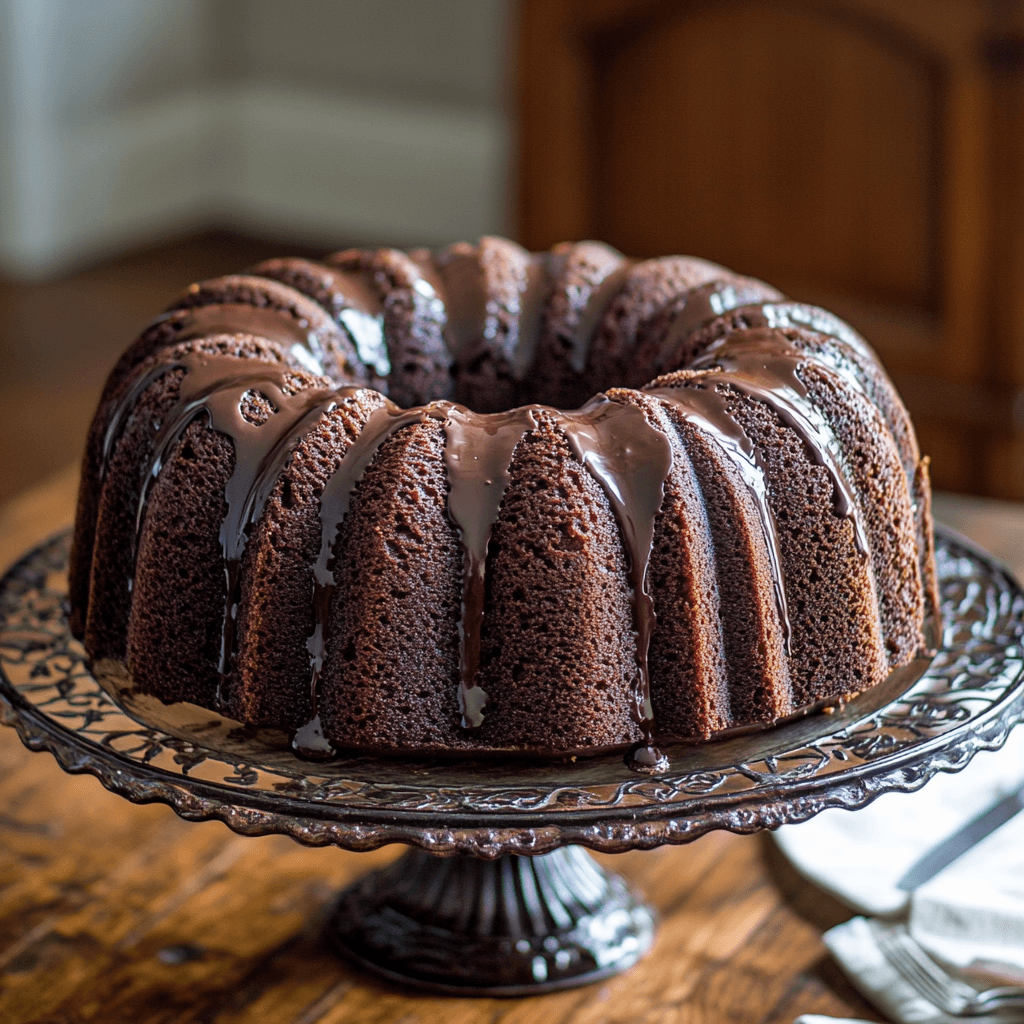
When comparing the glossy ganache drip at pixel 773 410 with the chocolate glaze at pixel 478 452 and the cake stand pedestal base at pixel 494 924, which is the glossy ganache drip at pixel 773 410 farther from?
the cake stand pedestal base at pixel 494 924

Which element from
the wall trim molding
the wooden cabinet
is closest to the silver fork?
the wooden cabinet

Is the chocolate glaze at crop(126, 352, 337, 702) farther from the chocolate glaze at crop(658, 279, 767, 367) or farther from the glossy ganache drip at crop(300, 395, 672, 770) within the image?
the chocolate glaze at crop(658, 279, 767, 367)

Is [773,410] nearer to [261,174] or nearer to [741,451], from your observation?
[741,451]

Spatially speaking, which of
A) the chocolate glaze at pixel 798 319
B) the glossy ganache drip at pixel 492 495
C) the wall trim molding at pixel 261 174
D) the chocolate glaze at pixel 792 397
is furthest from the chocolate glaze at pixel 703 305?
the wall trim molding at pixel 261 174

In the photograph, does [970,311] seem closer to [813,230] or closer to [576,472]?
[813,230]

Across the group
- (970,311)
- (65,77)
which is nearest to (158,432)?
(970,311)
